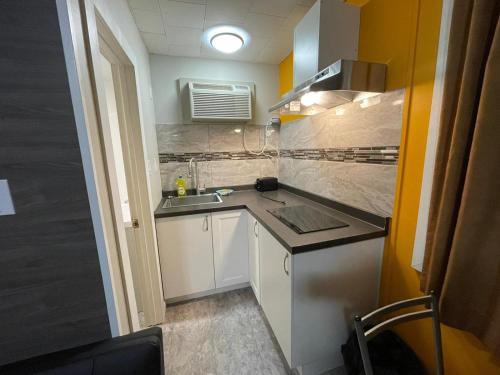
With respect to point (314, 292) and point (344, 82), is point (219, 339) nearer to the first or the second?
point (314, 292)

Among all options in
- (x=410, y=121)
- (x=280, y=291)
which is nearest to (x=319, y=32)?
(x=410, y=121)

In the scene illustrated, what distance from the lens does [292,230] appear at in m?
1.19

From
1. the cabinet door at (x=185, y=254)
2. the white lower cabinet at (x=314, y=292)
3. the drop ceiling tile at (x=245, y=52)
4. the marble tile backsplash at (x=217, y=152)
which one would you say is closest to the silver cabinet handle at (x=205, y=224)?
the cabinet door at (x=185, y=254)

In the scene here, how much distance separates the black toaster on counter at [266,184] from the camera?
2.26m

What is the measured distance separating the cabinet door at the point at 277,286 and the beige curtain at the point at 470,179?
639 mm

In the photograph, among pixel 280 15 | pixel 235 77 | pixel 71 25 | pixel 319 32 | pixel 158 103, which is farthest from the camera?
pixel 235 77

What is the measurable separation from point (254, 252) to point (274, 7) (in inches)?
69.6

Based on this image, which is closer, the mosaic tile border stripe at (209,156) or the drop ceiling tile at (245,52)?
the drop ceiling tile at (245,52)

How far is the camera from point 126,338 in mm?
717

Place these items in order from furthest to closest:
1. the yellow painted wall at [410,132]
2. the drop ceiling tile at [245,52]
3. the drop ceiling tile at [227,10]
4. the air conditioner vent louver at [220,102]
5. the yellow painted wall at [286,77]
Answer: the yellow painted wall at [286,77] < the air conditioner vent louver at [220,102] < the drop ceiling tile at [245,52] < the drop ceiling tile at [227,10] < the yellow painted wall at [410,132]

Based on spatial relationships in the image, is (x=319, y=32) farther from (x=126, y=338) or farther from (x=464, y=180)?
(x=126, y=338)

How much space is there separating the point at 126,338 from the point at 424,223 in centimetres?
134

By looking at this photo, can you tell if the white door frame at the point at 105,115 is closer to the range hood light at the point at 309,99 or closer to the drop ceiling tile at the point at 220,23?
the drop ceiling tile at the point at 220,23

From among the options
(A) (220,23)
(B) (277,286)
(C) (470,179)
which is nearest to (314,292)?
(B) (277,286)
